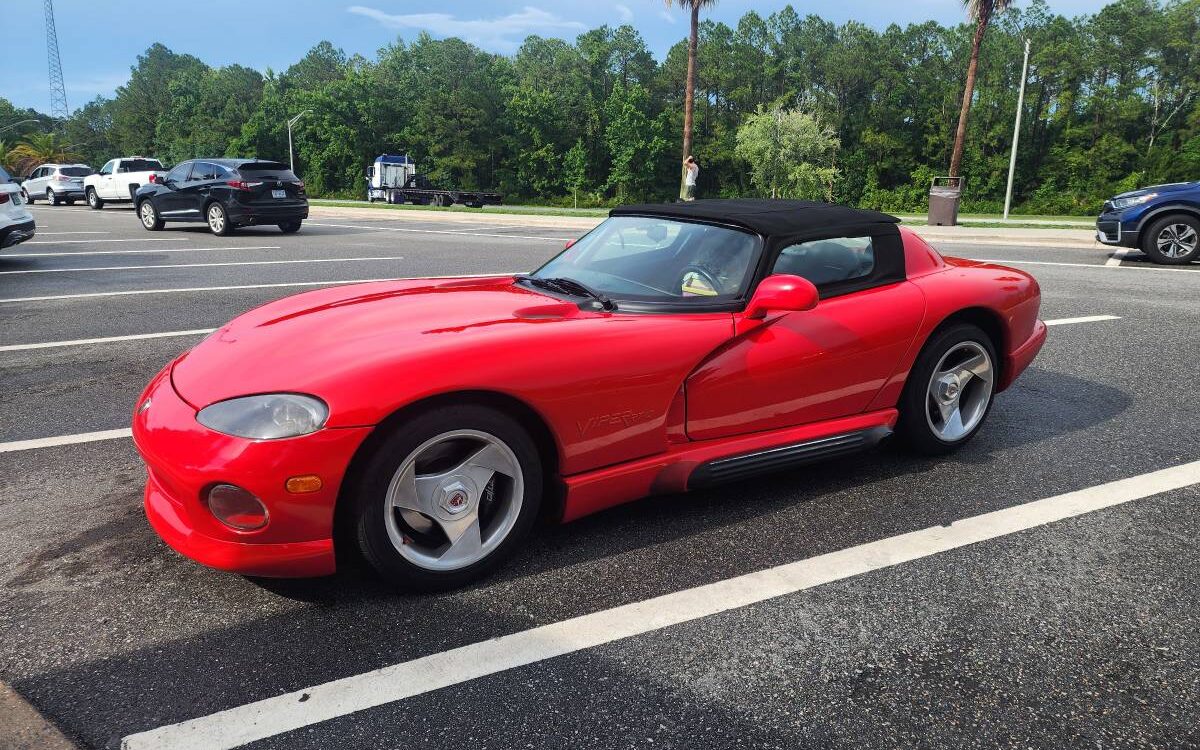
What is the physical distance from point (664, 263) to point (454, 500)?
1419mm

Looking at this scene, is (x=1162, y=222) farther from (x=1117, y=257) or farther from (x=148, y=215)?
(x=148, y=215)

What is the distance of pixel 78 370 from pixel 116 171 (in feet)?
83.6

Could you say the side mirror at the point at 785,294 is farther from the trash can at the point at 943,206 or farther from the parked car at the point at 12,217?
the trash can at the point at 943,206

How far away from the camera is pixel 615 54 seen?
83.7 metres

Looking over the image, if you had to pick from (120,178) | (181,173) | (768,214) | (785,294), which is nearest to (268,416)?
(785,294)

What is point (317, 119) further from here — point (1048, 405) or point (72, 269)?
point (1048, 405)

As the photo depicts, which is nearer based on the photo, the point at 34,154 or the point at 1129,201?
the point at 1129,201

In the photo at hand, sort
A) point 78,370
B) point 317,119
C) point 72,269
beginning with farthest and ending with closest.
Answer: point 317,119, point 72,269, point 78,370

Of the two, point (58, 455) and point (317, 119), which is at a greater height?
point (317, 119)

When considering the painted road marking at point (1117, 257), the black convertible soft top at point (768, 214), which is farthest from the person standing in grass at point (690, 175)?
the black convertible soft top at point (768, 214)

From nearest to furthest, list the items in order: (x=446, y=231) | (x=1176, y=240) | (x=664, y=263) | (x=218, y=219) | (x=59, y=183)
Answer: (x=664, y=263), (x=1176, y=240), (x=218, y=219), (x=446, y=231), (x=59, y=183)

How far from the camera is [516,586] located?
8.86 feet

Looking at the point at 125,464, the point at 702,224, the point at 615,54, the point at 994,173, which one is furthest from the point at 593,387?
the point at 615,54

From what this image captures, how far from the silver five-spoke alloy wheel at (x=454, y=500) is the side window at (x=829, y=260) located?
1464 mm
